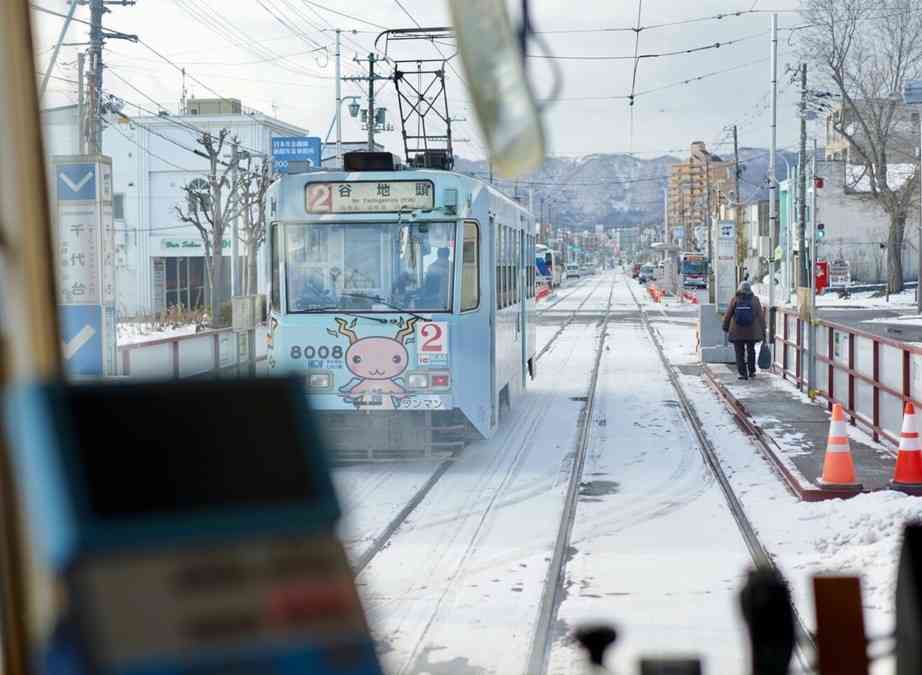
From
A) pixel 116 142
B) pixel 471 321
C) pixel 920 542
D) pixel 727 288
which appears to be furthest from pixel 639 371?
pixel 920 542

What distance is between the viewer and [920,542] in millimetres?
1566

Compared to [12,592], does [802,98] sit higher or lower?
higher

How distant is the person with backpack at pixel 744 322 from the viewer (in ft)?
65.5

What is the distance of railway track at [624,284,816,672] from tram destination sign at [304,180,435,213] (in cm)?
362

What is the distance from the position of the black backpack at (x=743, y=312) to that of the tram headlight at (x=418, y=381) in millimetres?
9711

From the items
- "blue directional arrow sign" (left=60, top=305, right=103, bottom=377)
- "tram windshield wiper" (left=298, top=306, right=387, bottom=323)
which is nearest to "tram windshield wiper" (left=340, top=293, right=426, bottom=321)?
"tram windshield wiper" (left=298, top=306, right=387, bottom=323)

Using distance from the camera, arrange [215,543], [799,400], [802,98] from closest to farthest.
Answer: [215,543] → [799,400] → [802,98]

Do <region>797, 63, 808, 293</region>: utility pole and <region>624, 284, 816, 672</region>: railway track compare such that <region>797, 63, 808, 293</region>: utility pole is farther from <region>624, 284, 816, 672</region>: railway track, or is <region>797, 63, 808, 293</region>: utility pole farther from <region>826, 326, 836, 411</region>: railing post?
<region>826, 326, 836, 411</region>: railing post

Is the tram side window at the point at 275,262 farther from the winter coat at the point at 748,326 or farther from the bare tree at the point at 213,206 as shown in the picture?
the bare tree at the point at 213,206

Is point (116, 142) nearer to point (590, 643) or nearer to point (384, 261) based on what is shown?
point (384, 261)

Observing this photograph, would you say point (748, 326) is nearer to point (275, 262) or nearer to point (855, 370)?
point (855, 370)

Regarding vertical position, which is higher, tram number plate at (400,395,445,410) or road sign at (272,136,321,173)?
road sign at (272,136,321,173)

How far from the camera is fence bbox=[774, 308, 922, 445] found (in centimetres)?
1204

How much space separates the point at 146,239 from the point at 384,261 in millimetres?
21069
